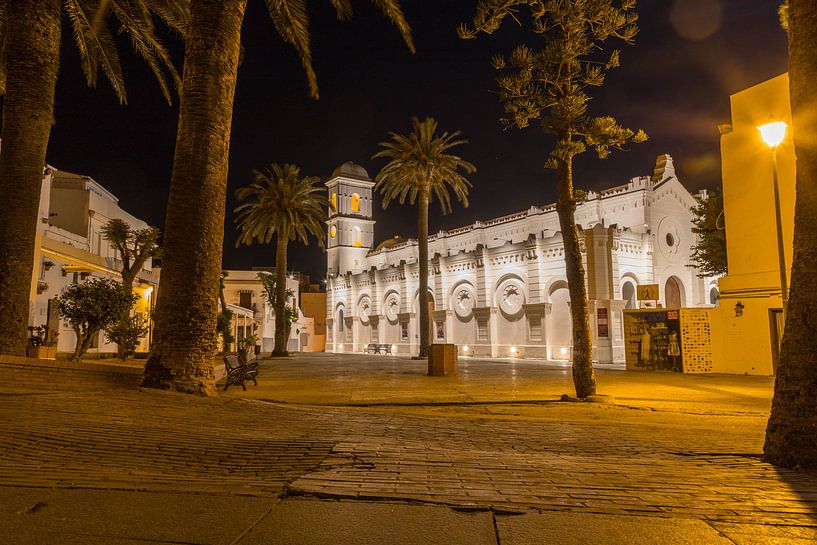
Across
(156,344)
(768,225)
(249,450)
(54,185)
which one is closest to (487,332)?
(768,225)

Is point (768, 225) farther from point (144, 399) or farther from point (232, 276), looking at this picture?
point (232, 276)

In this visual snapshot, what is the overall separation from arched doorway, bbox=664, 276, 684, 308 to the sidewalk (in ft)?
100

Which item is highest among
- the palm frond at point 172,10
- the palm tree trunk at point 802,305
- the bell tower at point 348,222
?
the bell tower at point 348,222

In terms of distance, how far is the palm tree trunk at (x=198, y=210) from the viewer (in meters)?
8.80

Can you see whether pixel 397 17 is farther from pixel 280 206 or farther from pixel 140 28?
pixel 280 206

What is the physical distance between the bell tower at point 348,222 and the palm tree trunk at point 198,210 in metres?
53.1

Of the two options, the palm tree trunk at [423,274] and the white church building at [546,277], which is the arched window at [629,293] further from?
the palm tree trunk at [423,274]

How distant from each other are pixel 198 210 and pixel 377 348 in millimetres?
39892

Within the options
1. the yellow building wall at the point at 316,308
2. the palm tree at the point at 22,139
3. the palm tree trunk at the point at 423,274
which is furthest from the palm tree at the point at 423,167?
the yellow building wall at the point at 316,308

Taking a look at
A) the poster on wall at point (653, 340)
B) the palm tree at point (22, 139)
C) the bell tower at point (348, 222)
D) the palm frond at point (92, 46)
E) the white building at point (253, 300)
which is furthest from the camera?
the bell tower at point (348, 222)

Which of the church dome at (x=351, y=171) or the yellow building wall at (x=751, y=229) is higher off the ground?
the church dome at (x=351, y=171)

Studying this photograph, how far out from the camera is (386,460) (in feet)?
15.7

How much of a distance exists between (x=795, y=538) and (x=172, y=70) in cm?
1646

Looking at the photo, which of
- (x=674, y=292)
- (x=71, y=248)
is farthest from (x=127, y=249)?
(x=674, y=292)
